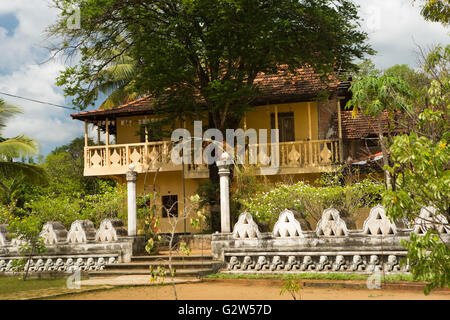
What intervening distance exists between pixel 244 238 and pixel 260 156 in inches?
286

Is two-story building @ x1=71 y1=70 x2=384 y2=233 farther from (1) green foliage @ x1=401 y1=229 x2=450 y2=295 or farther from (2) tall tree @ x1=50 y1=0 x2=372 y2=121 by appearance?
(1) green foliage @ x1=401 y1=229 x2=450 y2=295

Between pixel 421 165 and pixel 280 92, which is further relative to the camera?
pixel 280 92

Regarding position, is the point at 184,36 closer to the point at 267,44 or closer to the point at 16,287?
the point at 267,44

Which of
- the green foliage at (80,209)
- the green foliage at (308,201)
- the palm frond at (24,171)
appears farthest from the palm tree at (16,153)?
the green foliage at (308,201)

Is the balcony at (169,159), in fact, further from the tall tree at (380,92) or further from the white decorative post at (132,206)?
the tall tree at (380,92)

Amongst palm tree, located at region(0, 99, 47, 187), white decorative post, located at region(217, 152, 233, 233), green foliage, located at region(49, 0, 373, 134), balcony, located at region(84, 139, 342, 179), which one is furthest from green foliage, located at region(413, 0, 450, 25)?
palm tree, located at region(0, 99, 47, 187)

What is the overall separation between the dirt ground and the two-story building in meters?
8.55

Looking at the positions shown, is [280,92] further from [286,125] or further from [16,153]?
[16,153]

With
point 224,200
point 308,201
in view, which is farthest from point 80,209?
point 308,201

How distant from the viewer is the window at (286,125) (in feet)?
66.6

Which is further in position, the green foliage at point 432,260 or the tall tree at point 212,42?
the tall tree at point 212,42

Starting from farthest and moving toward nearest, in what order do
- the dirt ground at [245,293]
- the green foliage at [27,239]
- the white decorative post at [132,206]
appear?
the white decorative post at [132,206], the green foliage at [27,239], the dirt ground at [245,293]

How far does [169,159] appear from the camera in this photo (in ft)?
64.4

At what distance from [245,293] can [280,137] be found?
1199 centimetres
